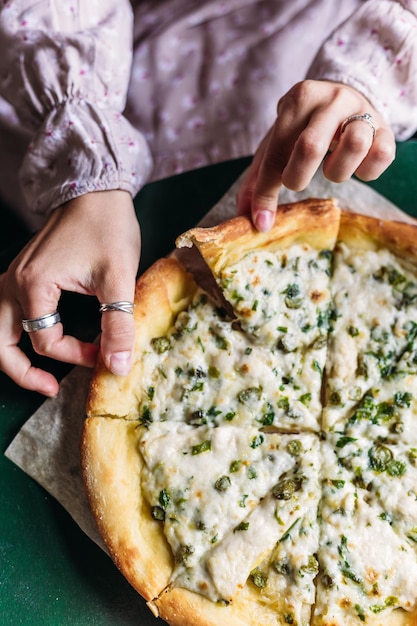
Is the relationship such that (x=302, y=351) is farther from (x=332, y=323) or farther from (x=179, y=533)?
(x=179, y=533)

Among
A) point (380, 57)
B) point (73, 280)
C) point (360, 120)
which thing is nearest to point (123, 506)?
point (73, 280)

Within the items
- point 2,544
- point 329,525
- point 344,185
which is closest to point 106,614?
point 2,544

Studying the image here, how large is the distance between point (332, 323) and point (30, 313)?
1078 millimetres

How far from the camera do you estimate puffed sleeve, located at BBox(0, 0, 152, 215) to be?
101 inches

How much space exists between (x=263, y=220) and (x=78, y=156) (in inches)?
29.1

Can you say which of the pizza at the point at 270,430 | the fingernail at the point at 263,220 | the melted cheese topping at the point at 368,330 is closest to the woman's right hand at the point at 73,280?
the pizza at the point at 270,430

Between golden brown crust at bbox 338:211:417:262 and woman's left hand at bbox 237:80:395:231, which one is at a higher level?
woman's left hand at bbox 237:80:395:231

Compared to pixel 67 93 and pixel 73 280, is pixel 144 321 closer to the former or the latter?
pixel 73 280

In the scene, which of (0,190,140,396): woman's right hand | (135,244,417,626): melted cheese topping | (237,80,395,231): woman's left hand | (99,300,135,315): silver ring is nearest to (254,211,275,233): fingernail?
(237,80,395,231): woman's left hand

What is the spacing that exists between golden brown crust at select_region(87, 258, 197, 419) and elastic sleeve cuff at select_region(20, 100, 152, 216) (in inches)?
15.5

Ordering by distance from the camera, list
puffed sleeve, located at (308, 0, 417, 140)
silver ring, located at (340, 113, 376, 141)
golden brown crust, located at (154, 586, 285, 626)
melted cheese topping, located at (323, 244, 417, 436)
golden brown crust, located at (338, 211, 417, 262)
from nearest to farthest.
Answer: golden brown crust, located at (154, 586, 285, 626)
silver ring, located at (340, 113, 376, 141)
melted cheese topping, located at (323, 244, 417, 436)
golden brown crust, located at (338, 211, 417, 262)
puffed sleeve, located at (308, 0, 417, 140)

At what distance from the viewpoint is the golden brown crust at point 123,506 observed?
2.20 metres

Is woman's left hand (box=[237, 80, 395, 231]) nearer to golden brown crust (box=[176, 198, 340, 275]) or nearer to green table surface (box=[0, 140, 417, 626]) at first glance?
golden brown crust (box=[176, 198, 340, 275])

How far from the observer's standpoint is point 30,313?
2.36m
